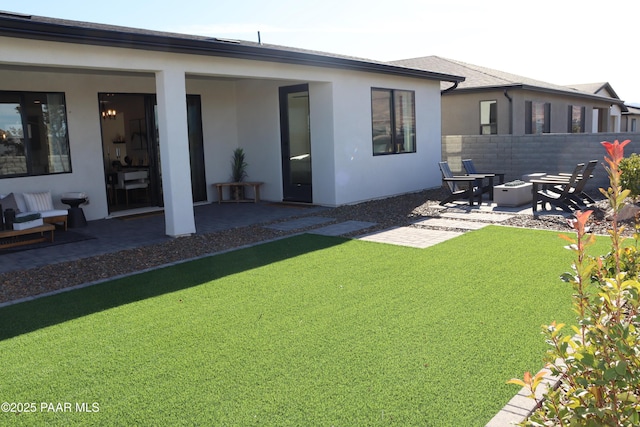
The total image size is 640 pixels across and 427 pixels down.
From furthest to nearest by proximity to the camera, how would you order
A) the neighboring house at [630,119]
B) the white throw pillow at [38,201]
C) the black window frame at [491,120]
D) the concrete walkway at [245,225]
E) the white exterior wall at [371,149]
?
the neighboring house at [630,119]
the black window frame at [491,120]
the white exterior wall at [371,149]
the white throw pillow at [38,201]
the concrete walkway at [245,225]

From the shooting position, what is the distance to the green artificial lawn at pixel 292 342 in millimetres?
3322

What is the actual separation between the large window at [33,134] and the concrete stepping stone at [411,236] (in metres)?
6.10

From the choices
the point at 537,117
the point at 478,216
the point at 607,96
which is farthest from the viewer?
the point at 607,96

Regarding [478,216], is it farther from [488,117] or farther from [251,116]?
[488,117]

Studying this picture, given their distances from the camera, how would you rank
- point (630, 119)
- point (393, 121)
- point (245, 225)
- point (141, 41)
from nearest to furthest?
point (141, 41) < point (245, 225) < point (393, 121) < point (630, 119)

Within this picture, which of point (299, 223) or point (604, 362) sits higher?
point (604, 362)

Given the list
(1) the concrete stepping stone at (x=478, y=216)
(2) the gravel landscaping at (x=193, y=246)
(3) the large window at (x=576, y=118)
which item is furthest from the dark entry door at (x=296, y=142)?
(3) the large window at (x=576, y=118)

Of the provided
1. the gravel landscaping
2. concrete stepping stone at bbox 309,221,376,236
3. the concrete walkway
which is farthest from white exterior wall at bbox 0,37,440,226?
concrete stepping stone at bbox 309,221,376,236

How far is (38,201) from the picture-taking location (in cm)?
954

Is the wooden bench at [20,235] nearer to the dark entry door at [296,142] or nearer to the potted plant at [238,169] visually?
the potted plant at [238,169]

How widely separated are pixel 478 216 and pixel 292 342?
665 cm

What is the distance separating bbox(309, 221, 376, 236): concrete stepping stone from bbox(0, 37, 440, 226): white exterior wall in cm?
200

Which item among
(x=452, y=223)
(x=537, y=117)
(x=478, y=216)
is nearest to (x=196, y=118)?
(x=452, y=223)

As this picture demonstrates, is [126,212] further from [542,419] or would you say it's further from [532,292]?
[542,419]
